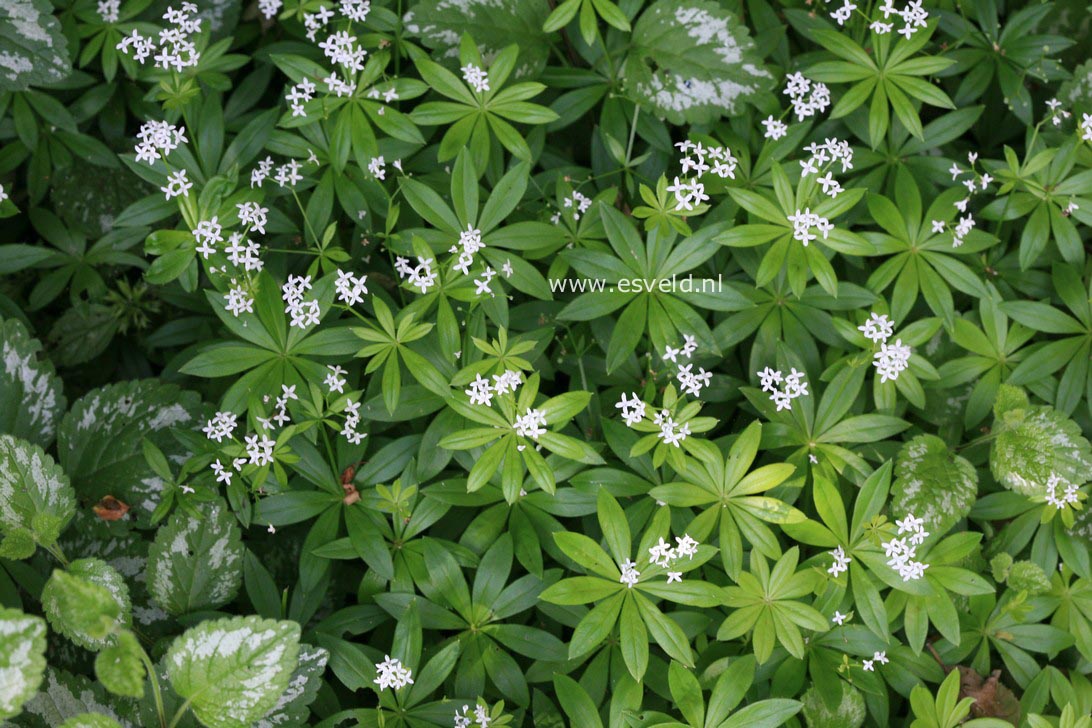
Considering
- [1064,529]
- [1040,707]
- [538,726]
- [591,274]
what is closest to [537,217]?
[591,274]

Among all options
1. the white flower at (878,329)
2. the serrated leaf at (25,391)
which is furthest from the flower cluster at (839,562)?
the serrated leaf at (25,391)

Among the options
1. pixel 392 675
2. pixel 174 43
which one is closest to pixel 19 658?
pixel 392 675

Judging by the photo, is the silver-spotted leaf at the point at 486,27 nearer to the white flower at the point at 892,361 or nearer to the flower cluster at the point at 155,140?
the flower cluster at the point at 155,140

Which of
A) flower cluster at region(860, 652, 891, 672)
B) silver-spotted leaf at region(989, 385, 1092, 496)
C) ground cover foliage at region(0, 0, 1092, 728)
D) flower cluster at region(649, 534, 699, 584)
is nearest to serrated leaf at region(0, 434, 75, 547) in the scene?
ground cover foliage at region(0, 0, 1092, 728)

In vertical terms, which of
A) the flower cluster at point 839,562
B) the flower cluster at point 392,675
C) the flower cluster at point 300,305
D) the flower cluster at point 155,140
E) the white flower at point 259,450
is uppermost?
the flower cluster at point 155,140

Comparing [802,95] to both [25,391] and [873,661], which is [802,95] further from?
[25,391]

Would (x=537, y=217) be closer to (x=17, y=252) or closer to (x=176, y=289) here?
(x=176, y=289)

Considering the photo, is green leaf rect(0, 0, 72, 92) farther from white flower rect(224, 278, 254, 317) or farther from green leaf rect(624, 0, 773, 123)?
→ green leaf rect(624, 0, 773, 123)
